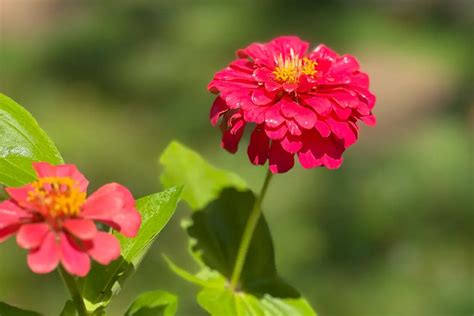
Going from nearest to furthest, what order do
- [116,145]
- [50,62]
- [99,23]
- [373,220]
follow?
[373,220], [116,145], [50,62], [99,23]

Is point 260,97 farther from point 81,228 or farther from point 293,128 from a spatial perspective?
point 81,228

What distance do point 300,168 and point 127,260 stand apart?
2.36 metres

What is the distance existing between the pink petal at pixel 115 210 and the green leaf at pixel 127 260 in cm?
8

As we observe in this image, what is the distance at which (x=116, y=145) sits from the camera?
3.54 metres

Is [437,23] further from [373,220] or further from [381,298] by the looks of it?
[381,298]

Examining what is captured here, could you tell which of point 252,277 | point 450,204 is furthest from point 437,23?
point 252,277

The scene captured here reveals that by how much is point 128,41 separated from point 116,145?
1.12 m

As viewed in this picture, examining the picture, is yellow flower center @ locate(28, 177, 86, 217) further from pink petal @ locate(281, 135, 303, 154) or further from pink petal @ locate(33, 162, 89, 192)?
pink petal @ locate(281, 135, 303, 154)

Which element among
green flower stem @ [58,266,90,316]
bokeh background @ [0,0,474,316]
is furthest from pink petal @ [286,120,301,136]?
bokeh background @ [0,0,474,316]

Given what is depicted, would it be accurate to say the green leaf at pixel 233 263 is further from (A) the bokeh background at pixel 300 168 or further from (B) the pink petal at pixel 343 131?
(A) the bokeh background at pixel 300 168

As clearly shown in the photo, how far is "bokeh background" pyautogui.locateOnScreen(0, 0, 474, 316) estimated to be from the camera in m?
2.87

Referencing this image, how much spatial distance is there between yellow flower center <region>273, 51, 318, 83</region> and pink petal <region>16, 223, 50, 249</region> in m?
0.43

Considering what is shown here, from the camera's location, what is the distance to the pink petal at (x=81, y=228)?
88cm

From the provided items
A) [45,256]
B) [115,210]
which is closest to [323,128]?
[115,210]
